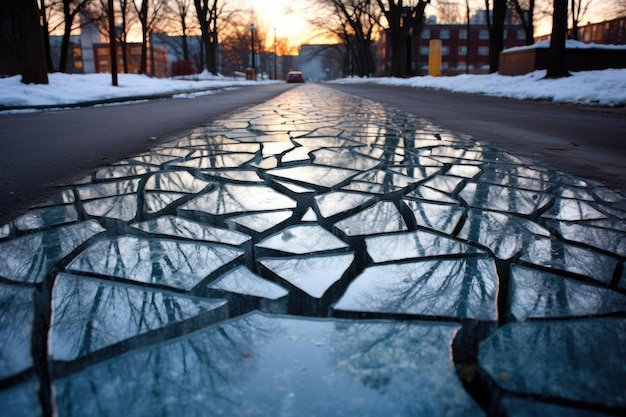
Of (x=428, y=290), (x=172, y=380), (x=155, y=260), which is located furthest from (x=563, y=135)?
(x=172, y=380)

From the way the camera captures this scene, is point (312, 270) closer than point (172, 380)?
No

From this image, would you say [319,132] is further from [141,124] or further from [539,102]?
[539,102]

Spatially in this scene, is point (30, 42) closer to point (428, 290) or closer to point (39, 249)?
point (39, 249)

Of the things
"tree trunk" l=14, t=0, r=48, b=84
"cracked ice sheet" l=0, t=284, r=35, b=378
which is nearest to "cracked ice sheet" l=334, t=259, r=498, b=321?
"cracked ice sheet" l=0, t=284, r=35, b=378

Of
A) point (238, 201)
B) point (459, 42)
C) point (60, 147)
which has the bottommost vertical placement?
point (238, 201)

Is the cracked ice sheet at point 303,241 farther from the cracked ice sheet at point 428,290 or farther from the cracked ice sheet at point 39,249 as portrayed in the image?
the cracked ice sheet at point 39,249

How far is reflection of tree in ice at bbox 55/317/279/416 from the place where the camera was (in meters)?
0.92

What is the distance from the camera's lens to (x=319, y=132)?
5.37 meters

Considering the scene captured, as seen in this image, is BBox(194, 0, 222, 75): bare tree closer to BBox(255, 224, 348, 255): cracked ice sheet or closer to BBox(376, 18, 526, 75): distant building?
BBox(255, 224, 348, 255): cracked ice sheet

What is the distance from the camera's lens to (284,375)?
1019 mm

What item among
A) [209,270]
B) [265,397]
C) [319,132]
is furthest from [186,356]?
[319,132]

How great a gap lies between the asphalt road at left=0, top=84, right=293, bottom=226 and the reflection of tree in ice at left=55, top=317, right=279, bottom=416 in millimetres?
1577

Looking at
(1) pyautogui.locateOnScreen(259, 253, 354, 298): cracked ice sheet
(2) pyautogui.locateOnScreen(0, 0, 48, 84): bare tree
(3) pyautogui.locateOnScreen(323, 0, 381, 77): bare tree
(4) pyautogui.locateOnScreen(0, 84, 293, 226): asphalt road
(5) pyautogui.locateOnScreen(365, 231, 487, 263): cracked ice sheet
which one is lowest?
(1) pyautogui.locateOnScreen(259, 253, 354, 298): cracked ice sheet

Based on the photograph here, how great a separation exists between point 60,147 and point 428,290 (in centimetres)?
429
